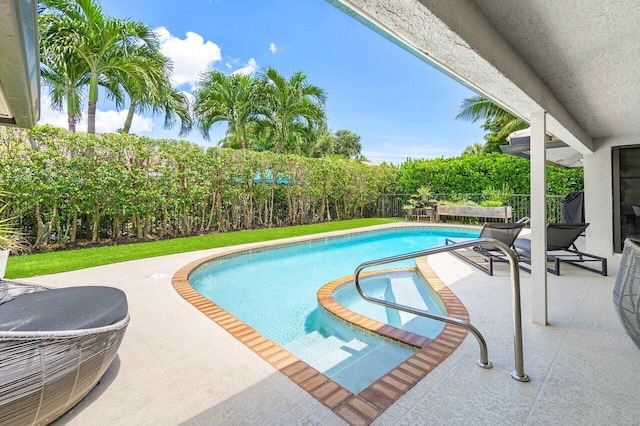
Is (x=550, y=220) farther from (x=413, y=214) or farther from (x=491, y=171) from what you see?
(x=413, y=214)

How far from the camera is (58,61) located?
9.30 metres

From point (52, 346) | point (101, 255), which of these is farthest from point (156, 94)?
point (52, 346)

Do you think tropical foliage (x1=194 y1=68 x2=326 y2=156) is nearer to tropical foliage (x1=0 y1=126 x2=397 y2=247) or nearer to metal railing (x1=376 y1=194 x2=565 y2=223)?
tropical foliage (x1=0 y1=126 x2=397 y2=247)

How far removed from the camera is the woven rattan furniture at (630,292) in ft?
7.38

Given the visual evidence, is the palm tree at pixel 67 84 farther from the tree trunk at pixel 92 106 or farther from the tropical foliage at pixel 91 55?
the tree trunk at pixel 92 106

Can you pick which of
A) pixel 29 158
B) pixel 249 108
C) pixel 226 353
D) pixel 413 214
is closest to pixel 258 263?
pixel 226 353

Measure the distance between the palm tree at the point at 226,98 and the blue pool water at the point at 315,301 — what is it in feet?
34.7

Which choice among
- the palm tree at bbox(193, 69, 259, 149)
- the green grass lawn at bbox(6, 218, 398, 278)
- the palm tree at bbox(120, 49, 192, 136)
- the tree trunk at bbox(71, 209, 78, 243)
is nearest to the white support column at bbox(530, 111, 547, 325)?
the green grass lawn at bbox(6, 218, 398, 278)

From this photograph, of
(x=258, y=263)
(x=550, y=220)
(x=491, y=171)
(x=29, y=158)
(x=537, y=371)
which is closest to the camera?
(x=537, y=371)

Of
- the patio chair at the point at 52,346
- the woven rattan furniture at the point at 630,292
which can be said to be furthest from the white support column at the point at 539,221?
the patio chair at the point at 52,346

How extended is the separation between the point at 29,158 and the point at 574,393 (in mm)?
9994

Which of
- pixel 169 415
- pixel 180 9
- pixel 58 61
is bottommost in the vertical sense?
pixel 169 415

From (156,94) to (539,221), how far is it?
38.9ft

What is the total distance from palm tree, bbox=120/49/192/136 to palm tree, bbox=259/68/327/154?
4260mm
